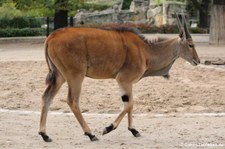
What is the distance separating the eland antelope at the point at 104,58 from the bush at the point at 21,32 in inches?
969

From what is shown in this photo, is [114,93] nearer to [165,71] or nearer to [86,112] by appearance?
[86,112]

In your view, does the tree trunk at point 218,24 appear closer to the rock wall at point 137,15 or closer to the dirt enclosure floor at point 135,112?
the dirt enclosure floor at point 135,112

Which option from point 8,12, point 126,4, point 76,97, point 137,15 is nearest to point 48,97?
point 76,97

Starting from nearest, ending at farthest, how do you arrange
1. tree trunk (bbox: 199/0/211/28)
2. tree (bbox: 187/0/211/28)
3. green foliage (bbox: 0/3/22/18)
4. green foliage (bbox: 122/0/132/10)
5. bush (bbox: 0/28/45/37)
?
bush (bbox: 0/28/45/37) < green foliage (bbox: 0/3/22/18) < tree (bbox: 187/0/211/28) < tree trunk (bbox: 199/0/211/28) < green foliage (bbox: 122/0/132/10)

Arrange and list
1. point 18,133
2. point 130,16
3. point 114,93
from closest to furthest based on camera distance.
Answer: point 18,133
point 114,93
point 130,16

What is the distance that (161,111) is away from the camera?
9.73 m

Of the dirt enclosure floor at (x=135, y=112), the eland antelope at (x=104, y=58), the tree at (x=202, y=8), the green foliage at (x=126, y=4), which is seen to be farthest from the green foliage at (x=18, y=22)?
the eland antelope at (x=104, y=58)

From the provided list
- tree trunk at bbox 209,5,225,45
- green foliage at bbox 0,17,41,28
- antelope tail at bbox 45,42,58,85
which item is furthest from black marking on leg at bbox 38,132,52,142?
→ green foliage at bbox 0,17,41,28

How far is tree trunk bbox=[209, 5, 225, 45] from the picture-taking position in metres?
24.0

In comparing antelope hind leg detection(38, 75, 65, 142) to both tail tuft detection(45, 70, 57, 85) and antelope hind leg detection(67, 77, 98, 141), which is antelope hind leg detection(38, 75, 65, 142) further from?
antelope hind leg detection(67, 77, 98, 141)

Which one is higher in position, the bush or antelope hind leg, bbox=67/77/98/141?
antelope hind leg, bbox=67/77/98/141

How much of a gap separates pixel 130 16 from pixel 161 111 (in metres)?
32.2

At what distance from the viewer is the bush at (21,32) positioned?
103ft

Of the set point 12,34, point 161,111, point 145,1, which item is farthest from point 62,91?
point 145,1
